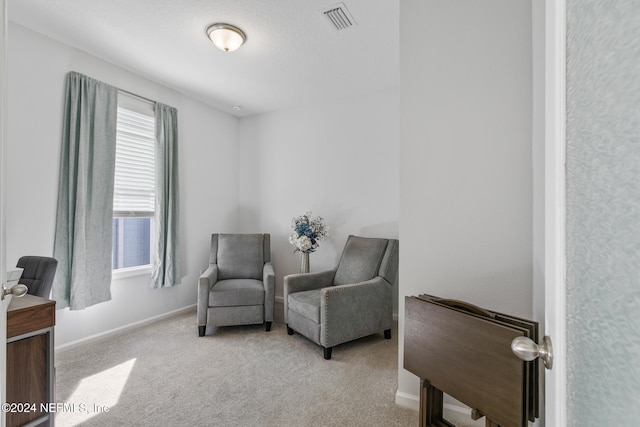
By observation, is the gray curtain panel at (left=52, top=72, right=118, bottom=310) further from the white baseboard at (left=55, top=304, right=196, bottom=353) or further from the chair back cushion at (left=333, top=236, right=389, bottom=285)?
the chair back cushion at (left=333, top=236, right=389, bottom=285)

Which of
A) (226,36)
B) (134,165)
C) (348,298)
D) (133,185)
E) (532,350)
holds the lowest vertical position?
(348,298)

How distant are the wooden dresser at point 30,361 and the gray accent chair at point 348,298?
1.70m

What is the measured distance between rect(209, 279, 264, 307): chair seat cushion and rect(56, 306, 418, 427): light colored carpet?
32cm

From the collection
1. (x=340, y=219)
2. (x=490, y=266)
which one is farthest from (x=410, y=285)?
(x=340, y=219)

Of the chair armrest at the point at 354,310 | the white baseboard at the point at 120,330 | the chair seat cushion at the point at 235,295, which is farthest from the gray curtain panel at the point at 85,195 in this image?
the chair armrest at the point at 354,310

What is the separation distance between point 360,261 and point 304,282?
0.61m

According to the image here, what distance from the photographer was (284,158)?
13.7 feet

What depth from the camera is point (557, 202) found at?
0.53 meters

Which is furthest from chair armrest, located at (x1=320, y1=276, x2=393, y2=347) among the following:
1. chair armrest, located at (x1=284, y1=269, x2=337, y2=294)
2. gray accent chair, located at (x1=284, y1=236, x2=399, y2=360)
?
chair armrest, located at (x1=284, y1=269, x2=337, y2=294)

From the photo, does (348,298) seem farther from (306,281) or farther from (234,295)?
(234,295)

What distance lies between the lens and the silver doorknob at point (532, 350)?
22.5 inches

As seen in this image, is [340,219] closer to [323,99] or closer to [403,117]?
[323,99]

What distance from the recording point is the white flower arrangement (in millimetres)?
3402

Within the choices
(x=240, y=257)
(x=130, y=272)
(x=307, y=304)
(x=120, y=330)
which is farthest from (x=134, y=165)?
(x=307, y=304)
